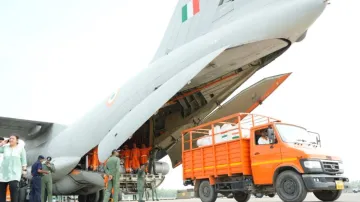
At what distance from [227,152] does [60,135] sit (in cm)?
575

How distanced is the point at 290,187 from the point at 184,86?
3269mm

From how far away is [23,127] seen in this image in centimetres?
1262

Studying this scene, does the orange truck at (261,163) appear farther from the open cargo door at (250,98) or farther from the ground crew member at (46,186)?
the ground crew member at (46,186)

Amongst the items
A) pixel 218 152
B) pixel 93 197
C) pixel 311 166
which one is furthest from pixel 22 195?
pixel 311 166

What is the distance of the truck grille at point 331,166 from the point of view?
7800 mm

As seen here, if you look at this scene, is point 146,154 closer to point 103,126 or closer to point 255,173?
point 103,126

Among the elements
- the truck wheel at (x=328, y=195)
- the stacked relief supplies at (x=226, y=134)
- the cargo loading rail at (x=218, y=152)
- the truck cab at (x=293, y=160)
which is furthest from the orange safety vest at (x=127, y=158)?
the truck wheel at (x=328, y=195)

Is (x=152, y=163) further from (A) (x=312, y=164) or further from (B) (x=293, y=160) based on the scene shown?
(A) (x=312, y=164)

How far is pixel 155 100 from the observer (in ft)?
28.0

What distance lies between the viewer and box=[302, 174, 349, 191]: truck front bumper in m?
7.26

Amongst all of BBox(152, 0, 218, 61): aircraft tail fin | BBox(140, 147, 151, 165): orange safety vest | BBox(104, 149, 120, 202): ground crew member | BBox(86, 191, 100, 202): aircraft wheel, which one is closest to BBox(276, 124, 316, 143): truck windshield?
BBox(152, 0, 218, 61): aircraft tail fin

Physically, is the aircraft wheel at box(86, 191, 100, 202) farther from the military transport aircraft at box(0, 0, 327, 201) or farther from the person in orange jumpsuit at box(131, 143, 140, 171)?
the person in orange jumpsuit at box(131, 143, 140, 171)

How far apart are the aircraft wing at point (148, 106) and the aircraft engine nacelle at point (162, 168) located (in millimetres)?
2923

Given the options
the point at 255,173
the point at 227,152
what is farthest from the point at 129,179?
the point at 255,173
